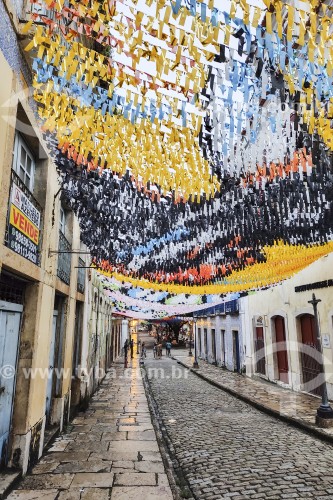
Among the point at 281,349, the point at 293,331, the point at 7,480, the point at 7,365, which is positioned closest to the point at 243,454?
the point at 7,480

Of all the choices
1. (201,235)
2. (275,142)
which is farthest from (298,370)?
(275,142)

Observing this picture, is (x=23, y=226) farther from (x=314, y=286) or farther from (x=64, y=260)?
(x=314, y=286)

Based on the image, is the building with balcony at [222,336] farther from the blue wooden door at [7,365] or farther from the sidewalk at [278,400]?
the blue wooden door at [7,365]

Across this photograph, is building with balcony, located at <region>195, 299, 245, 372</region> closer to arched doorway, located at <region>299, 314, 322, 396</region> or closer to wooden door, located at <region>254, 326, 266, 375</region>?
wooden door, located at <region>254, 326, 266, 375</region>

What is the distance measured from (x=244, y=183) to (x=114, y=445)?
533 centimetres

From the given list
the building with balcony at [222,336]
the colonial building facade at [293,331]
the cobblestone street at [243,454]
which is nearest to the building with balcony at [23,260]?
the cobblestone street at [243,454]

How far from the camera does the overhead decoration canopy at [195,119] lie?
291cm

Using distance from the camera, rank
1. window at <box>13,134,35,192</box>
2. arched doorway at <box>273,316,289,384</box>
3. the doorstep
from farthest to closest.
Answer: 1. arched doorway at <box>273,316,289,384</box>
2. window at <box>13,134,35,192</box>
3. the doorstep

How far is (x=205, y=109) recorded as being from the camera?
391cm

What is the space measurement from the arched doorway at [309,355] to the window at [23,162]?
961cm

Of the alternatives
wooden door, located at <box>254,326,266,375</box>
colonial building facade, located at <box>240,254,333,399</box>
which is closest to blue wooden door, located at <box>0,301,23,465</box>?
colonial building facade, located at <box>240,254,333,399</box>

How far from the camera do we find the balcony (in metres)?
6.68

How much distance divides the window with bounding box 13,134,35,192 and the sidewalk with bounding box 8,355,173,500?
14.3 ft

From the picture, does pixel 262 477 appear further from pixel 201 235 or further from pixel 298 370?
pixel 298 370
